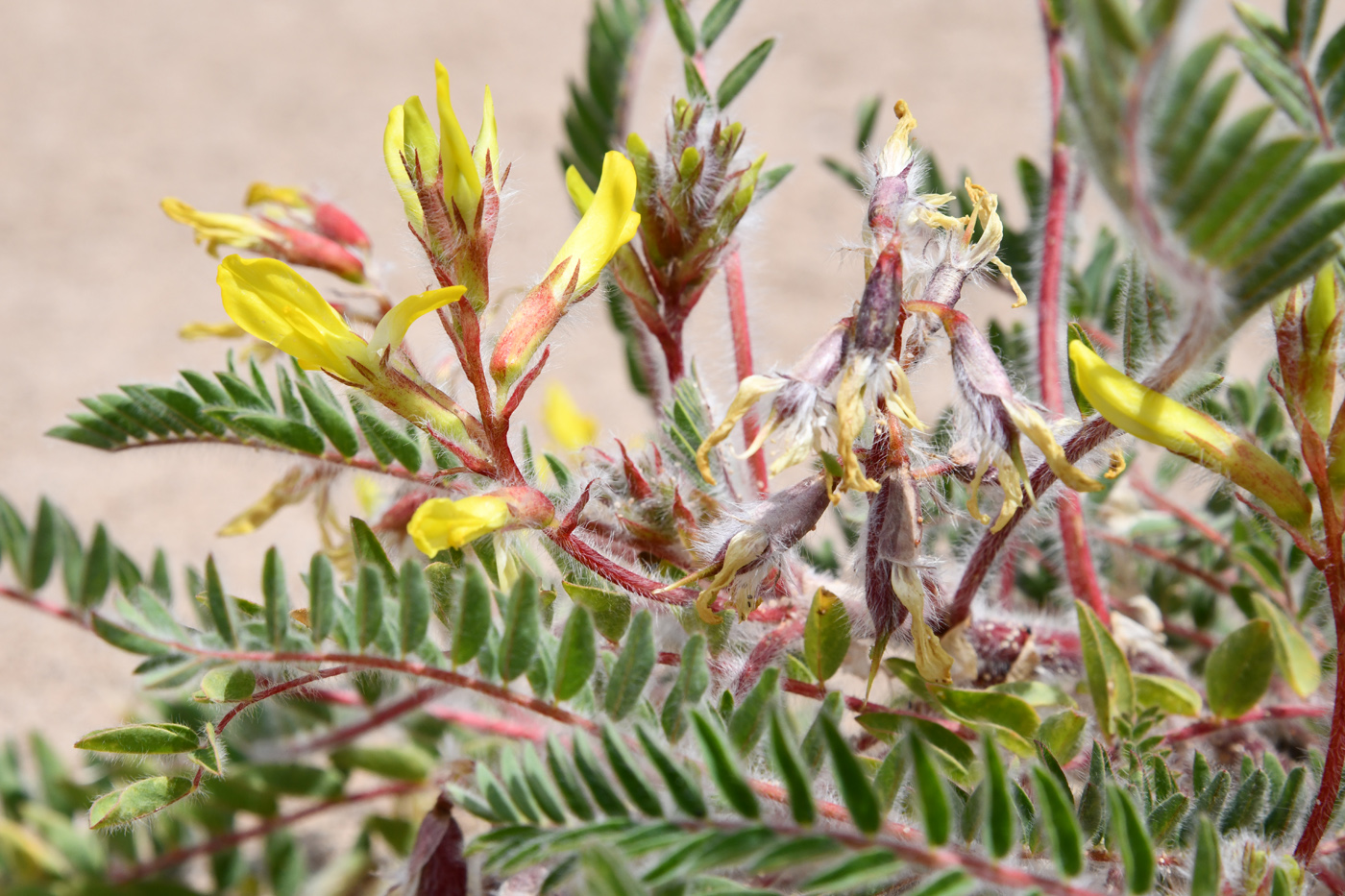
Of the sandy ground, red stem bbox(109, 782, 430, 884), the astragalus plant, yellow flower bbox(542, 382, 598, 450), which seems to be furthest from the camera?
the sandy ground

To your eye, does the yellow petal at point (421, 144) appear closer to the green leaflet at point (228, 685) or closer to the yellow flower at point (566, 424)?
the green leaflet at point (228, 685)

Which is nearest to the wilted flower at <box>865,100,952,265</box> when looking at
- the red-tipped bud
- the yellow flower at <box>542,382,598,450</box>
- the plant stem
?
the plant stem

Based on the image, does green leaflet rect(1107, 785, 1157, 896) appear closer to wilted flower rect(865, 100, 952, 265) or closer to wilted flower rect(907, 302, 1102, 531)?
wilted flower rect(907, 302, 1102, 531)

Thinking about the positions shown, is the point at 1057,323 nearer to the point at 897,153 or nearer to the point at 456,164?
the point at 897,153

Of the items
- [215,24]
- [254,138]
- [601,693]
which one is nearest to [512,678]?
[601,693]

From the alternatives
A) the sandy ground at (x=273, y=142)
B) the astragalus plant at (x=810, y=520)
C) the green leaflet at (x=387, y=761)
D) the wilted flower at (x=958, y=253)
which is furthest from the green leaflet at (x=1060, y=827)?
the sandy ground at (x=273, y=142)

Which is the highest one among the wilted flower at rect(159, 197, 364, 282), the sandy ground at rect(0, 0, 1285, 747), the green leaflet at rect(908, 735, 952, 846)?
the sandy ground at rect(0, 0, 1285, 747)

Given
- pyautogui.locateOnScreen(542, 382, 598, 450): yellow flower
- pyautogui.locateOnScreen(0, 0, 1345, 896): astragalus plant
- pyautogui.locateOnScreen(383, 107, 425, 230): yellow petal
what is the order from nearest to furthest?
pyautogui.locateOnScreen(0, 0, 1345, 896): astragalus plant, pyautogui.locateOnScreen(383, 107, 425, 230): yellow petal, pyautogui.locateOnScreen(542, 382, 598, 450): yellow flower

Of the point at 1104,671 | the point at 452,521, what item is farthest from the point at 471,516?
the point at 1104,671

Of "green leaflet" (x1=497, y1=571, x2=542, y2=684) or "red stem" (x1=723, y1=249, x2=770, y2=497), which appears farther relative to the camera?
"red stem" (x1=723, y1=249, x2=770, y2=497)

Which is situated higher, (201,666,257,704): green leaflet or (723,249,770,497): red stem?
(723,249,770,497): red stem
